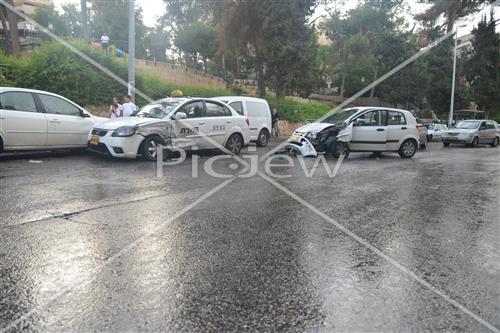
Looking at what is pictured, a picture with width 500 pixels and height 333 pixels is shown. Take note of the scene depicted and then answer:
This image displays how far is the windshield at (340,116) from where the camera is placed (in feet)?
43.3

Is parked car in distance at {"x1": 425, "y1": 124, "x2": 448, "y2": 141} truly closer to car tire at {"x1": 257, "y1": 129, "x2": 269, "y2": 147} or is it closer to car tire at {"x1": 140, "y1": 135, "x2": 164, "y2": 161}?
car tire at {"x1": 257, "y1": 129, "x2": 269, "y2": 147}

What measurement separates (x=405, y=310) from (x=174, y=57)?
2575 inches

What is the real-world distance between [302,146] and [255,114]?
3448mm

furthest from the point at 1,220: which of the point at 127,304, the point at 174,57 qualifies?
the point at 174,57

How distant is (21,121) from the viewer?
9492 millimetres

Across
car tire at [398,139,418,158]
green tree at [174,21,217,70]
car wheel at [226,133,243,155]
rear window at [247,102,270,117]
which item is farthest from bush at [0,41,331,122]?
green tree at [174,21,217,70]

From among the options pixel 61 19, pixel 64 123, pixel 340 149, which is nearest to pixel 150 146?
pixel 64 123

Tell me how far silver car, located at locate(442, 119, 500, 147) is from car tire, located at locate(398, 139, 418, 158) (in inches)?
398

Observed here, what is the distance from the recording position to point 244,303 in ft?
10.8

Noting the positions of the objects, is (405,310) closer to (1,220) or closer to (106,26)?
(1,220)

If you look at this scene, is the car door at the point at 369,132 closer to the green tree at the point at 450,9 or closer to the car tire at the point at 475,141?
the car tire at the point at 475,141

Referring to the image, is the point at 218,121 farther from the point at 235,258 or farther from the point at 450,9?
the point at 450,9

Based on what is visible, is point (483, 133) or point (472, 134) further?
point (483, 133)
